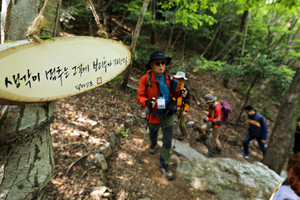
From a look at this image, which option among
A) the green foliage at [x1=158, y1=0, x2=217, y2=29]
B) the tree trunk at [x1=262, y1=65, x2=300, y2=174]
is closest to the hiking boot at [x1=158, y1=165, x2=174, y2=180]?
the tree trunk at [x1=262, y1=65, x2=300, y2=174]

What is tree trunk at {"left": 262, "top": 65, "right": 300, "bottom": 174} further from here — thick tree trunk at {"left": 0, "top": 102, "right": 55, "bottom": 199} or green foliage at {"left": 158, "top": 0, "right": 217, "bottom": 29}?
thick tree trunk at {"left": 0, "top": 102, "right": 55, "bottom": 199}

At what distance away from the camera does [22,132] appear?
2.85 ft

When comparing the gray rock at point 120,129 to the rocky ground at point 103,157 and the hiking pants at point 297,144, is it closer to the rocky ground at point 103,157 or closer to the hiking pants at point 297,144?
the rocky ground at point 103,157

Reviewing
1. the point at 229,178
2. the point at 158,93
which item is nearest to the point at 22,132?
the point at 158,93

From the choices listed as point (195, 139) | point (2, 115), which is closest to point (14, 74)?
point (2, 115)

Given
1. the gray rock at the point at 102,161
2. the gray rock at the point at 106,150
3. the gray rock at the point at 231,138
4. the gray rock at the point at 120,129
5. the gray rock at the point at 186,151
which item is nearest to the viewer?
the gray rock at the point at 102,161

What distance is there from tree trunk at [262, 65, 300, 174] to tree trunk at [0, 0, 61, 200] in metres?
6.13

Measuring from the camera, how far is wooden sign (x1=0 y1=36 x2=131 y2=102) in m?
0.74

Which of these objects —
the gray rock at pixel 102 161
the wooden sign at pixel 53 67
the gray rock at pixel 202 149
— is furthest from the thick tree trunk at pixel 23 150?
the gray rock at pixel 202 149

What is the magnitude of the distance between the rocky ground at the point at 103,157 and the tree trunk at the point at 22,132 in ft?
4.82

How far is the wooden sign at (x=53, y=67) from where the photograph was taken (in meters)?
0.74

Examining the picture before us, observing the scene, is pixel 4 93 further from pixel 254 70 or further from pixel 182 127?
pixel 254 70

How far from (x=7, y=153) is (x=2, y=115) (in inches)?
9.5

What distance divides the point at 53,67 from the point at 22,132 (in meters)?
0.45
